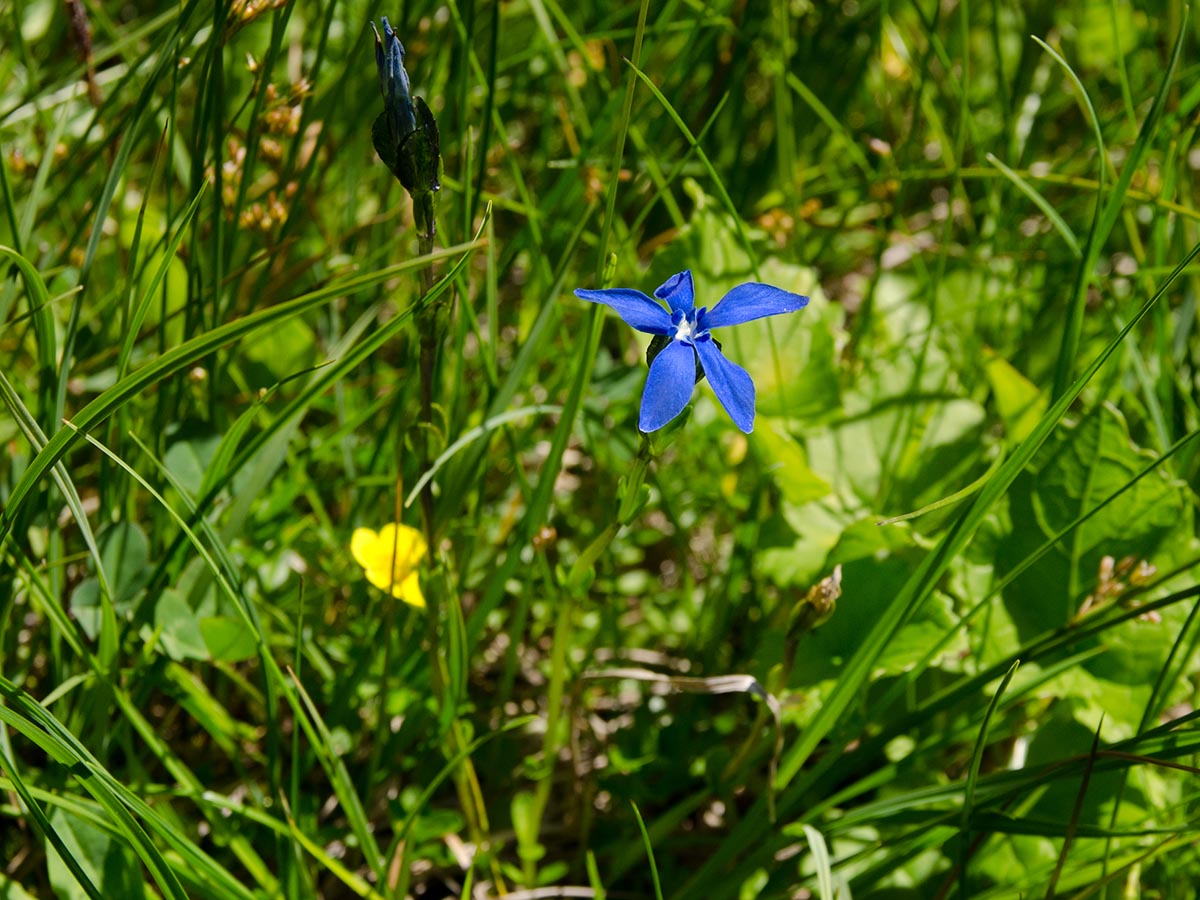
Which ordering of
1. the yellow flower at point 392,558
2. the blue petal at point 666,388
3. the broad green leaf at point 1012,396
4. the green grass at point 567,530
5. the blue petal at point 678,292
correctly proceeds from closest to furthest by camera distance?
the blue petal at point 666,388 < the blue petal at point 678,292 < the green grass at point 567,530 < the yellow flower at point 392,558 < the broad green leaf at point 1012,396

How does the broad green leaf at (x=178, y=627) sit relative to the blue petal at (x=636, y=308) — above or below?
below

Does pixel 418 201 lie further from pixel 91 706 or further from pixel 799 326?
pixel 799 326

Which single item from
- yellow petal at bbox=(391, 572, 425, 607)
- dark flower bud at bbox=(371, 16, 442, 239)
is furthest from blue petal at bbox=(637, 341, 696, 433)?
yellow petal at bbox=(391, 572, 425, 607)

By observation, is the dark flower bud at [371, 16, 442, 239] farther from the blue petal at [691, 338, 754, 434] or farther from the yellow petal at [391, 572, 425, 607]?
the yellow petal at [391, 572, 425, 607]

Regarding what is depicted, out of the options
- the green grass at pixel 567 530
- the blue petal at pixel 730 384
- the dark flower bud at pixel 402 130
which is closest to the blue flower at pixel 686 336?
the blue petal at pixel 730 384

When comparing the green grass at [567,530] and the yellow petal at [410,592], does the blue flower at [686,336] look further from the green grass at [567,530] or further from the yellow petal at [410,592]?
the yellow petal at [410,592]

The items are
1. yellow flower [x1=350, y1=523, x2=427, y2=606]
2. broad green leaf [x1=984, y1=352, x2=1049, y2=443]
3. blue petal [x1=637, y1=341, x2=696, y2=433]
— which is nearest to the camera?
blue petal [x1=637, y1=341, x2=696, y2=433]

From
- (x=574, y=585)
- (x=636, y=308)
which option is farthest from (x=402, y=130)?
(x=574, y=585)

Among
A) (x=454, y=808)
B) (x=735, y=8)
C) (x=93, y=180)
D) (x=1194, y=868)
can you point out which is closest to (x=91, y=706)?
(x=454, y=808)
